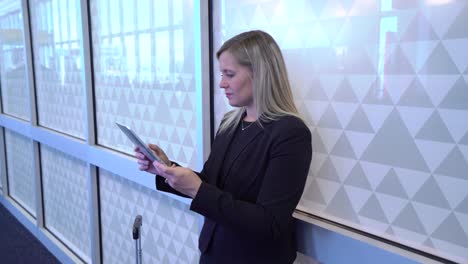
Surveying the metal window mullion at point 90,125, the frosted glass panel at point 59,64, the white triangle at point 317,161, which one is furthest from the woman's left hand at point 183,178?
the frosted glass panel at point 59,64

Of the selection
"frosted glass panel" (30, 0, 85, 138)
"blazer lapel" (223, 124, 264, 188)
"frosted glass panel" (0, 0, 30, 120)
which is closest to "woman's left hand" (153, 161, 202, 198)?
"blazer lapel" (223, 124, 264, 188)

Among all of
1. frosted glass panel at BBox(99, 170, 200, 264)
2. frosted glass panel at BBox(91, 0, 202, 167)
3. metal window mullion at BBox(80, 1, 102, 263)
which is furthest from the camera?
metal window mullion at BBox(80, 1, 102, 263)

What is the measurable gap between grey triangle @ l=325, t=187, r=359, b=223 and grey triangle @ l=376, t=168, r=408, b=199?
0.45ft

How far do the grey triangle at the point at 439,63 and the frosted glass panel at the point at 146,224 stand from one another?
1307 millimetres

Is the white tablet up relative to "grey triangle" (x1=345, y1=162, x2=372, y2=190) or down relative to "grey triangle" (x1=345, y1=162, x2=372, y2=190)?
up

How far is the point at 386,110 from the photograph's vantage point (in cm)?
112

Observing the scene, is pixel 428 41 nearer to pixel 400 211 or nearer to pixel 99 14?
pixel 400 211

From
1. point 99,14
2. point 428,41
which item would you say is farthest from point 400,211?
point 99,14

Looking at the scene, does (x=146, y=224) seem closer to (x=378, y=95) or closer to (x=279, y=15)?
(x=279, y=15)

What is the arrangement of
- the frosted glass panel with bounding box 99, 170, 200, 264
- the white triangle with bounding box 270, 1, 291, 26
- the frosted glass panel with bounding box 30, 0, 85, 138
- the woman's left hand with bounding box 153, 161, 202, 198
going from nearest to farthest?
1. the woman's left hand with bounding box 153, 161, 202, 198
2. the white triangle with bounding box 270, 1, 291, 26
3. the frosted glass panel with bounding box 99, 170, 200, 264
4. the frosted glass panel with bounding box 30, 0, 85, 138

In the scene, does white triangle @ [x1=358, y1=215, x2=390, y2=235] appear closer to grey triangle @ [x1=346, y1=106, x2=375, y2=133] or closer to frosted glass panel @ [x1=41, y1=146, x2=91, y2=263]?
grey triangle @ [x1=346, y1=106, x2=375, y2=133]

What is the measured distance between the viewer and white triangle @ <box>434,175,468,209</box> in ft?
3.24

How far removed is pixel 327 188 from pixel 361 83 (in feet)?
1.25

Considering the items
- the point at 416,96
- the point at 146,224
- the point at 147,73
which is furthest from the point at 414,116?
the point at 146,224
